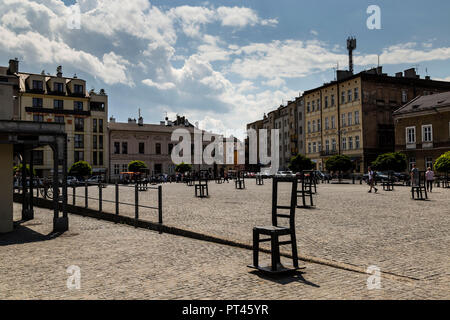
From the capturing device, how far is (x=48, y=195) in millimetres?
21312

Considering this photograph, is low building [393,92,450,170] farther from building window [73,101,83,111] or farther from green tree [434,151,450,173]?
building window [73,101,83,111]

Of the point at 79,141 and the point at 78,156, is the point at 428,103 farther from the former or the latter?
the point at 78,156

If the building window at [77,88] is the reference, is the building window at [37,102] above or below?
below

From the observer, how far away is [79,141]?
2464 inches

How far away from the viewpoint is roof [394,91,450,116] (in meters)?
43.4

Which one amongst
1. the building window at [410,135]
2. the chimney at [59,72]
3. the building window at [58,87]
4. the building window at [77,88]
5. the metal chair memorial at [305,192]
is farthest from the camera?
the chimney at [59,72]

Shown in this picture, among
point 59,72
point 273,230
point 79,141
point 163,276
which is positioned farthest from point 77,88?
point 273,230

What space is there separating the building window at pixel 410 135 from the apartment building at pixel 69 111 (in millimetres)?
46036

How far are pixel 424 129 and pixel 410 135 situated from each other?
193cm

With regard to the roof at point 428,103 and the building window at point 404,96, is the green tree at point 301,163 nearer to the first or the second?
the roof at point 428,103

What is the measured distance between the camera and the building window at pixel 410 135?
46.2 m

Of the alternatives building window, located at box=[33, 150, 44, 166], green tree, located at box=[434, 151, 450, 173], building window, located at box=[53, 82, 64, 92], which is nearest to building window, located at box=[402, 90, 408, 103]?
green tree, located at box=[434, 151, 450, 173]

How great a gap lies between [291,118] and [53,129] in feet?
242

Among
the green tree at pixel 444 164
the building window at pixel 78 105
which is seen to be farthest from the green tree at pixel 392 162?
the building window at pixel 78 105
